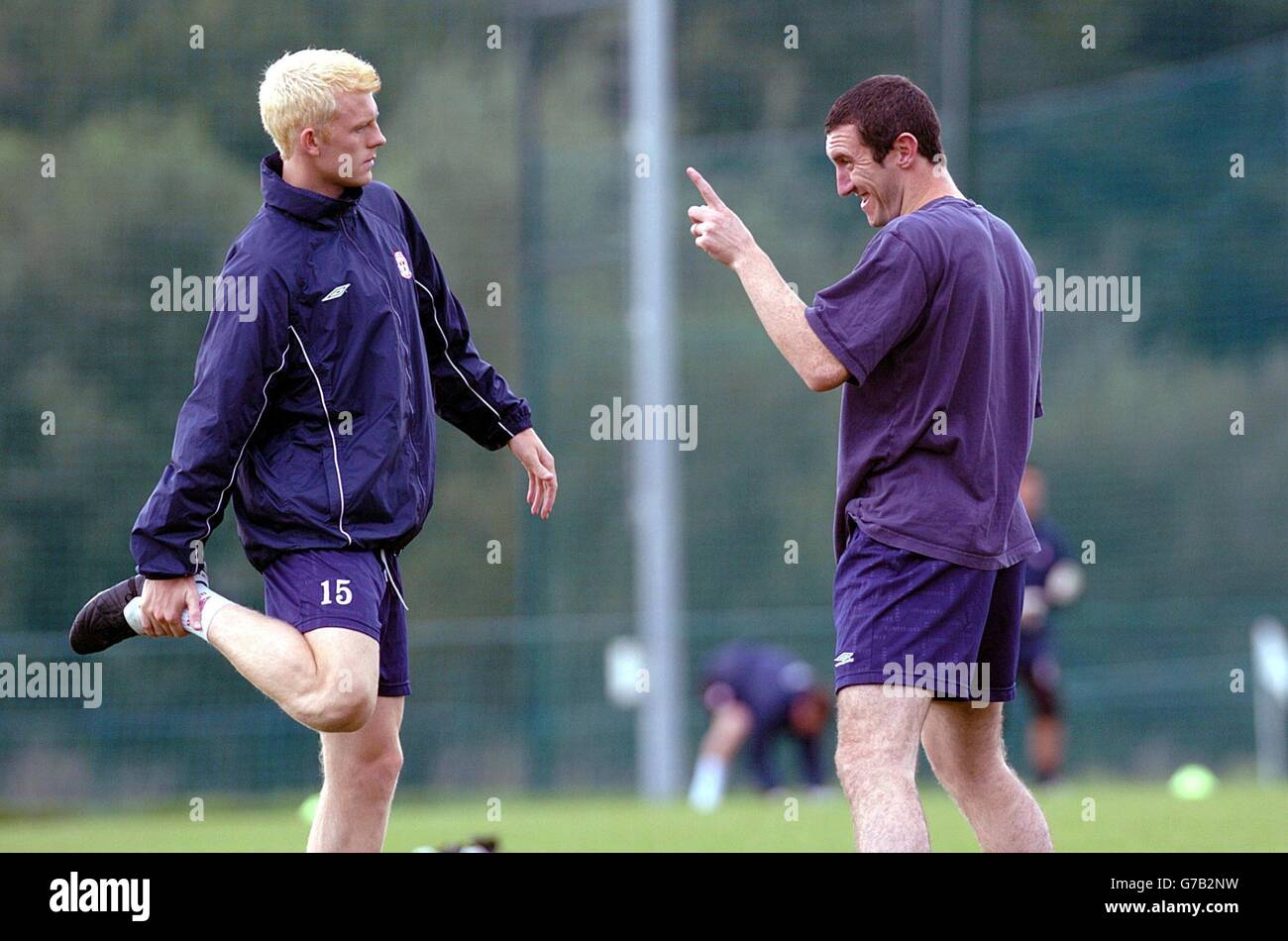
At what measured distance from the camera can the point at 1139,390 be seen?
17.3 m

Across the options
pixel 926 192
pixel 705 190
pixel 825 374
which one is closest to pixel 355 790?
pixel 825 374

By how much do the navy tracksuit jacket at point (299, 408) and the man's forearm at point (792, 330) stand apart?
103 centimetres

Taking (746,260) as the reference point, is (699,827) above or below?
below

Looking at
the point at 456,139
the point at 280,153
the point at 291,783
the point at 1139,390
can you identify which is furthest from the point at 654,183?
the point at 280,153

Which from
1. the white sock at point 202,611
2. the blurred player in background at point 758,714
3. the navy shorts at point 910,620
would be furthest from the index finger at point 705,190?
the blurred player in background at point 758,714

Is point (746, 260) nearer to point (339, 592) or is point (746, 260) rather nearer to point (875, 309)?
point (875, 309)

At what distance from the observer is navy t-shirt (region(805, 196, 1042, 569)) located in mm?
4883

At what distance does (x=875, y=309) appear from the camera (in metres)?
4.87

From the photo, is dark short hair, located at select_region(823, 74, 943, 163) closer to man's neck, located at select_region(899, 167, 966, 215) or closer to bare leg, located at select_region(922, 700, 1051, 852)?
man's neck, located at select_region(899, 167, 966, 215)

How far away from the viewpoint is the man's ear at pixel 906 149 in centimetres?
511

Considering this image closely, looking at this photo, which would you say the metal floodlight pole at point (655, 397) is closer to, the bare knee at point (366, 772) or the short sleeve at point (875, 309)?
the bare knee at point (366, 772)

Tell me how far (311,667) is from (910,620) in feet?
5.21

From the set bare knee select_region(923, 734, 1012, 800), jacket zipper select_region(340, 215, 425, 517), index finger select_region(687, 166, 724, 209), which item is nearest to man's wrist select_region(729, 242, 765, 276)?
index finger select_region(687, 166, 724, 209)

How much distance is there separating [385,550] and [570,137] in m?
13.7
